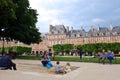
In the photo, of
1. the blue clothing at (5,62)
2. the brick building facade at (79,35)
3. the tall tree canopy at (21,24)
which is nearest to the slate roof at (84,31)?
the brick building facade at (79,35)

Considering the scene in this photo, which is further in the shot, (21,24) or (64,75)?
(21,24)

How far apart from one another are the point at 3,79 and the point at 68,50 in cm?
10723

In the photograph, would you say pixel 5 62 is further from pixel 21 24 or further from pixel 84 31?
pixel 84 31

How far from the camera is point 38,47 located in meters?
158

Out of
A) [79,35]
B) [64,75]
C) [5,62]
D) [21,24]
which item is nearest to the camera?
[64,75]

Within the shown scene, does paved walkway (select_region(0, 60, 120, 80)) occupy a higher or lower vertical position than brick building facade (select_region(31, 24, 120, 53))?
lower

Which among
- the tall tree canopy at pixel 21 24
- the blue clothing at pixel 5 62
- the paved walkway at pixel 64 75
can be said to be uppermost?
the tall tree canopy at pixel 21 24

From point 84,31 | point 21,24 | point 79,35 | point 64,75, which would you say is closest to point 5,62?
point 64,75

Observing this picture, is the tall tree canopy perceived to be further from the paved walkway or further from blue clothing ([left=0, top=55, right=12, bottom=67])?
blue clothing ([left=0, top=55, right=12, bottom=67])

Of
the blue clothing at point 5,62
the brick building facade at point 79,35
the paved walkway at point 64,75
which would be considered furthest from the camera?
the brick building facade at point 79,35

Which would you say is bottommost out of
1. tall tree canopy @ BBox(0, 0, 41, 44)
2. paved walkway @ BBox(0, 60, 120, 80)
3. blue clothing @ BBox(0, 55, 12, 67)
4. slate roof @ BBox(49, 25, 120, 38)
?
paved walkway @ BBox(0, 60, 120, 80)

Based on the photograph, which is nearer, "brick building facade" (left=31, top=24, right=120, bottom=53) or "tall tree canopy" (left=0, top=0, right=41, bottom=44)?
"tall tree canopy" (left=0, top=0, right=41, bottom=44)

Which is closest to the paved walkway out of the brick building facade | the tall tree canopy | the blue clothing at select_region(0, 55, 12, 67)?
the blue clothing at select_region(0, 55, 12, 67)

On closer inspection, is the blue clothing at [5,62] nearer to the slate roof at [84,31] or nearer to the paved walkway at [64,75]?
the paved walkway at [64,75]
